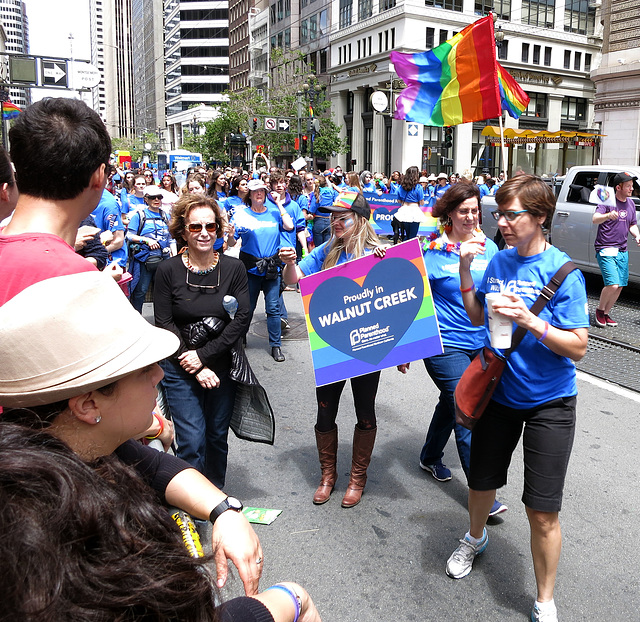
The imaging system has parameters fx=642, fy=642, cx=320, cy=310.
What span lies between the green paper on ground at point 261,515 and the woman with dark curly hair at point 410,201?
10087 mm

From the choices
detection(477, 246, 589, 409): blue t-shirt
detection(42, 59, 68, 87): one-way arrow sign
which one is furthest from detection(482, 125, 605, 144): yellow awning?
detection(477, 246, 589, 409): blue t-shirt

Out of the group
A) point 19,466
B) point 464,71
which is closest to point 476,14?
point 464,71

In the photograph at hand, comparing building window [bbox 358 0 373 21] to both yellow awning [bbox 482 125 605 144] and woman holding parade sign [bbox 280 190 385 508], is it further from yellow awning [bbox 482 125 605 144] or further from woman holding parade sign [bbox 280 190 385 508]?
woman holding parade sign [bbox 280 190 385 508]

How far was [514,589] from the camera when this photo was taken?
329cm

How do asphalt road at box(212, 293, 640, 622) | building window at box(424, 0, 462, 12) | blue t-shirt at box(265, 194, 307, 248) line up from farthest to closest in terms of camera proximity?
building window at box(424, 0, 462, 12), blue t-shirt at box(265, 194, 307, 248), asphalt road at box(212, 293, 640, 622)

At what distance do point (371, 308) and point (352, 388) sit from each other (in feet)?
1.79

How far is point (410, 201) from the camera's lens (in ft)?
48.1

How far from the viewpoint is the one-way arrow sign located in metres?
20.2

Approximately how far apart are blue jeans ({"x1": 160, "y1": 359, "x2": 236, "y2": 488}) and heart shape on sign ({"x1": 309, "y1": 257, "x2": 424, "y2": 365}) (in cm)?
73

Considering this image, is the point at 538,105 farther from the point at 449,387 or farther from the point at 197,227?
the point at 197,227

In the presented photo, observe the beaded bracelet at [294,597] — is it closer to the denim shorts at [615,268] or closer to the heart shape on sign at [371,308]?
the heart shape on sign at [371,308]

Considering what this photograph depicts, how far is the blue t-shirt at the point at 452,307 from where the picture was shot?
4.14 m

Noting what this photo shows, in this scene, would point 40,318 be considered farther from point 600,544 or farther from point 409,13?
point 409,13

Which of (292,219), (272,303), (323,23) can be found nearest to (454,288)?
(272,303)
